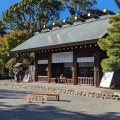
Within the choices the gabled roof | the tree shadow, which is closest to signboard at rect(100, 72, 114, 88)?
the gabled roof

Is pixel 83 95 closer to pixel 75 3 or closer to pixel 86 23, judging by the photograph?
pixel 86 23

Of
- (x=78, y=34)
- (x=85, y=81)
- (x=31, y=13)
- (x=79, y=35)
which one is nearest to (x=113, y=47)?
(x=85, y=81)

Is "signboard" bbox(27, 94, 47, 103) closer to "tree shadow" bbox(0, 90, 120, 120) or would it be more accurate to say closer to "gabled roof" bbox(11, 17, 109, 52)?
"tree shadow" bbox(0, 90, 120, 120)

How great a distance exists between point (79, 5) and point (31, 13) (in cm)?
831

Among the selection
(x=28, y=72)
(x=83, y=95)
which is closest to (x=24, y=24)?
(x=28, y=72)

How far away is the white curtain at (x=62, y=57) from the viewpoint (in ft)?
70.3

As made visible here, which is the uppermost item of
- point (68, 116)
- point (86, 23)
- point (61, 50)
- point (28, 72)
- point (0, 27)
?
point (0, 27)

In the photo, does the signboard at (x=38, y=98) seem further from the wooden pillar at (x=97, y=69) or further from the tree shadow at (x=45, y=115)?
the wooden pillar at (x=97, y=69)

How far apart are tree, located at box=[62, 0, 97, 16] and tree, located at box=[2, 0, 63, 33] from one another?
2.01 metres

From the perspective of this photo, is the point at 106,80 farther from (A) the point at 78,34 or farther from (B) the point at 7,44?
(B) the point at 7,44

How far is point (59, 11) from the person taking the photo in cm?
4559

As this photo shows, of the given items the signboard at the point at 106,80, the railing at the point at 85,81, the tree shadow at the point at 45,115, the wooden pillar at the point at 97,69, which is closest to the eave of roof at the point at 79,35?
the wooden pillar at the point at 97,69

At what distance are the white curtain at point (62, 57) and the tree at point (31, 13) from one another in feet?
67.1

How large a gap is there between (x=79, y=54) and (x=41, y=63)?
215 inches
